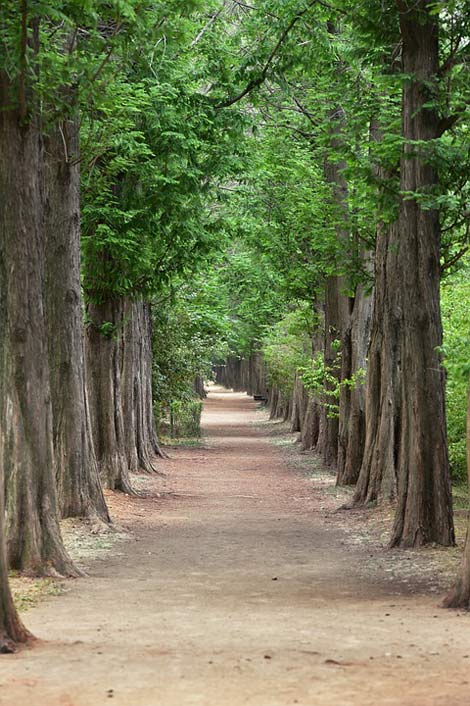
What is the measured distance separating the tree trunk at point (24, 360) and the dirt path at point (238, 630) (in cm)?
78

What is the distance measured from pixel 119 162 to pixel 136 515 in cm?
615

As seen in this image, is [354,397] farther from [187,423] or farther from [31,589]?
[187,423]

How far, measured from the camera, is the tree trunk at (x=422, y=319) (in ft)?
49.4

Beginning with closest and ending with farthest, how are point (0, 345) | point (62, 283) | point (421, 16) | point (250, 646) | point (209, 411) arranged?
1. point (250, 646)
2. point (0, 345)
3. point (421, 16)
4. point (62, 283)
5. point (209, 411)

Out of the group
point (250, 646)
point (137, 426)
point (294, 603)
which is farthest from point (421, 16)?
point (137, 426)

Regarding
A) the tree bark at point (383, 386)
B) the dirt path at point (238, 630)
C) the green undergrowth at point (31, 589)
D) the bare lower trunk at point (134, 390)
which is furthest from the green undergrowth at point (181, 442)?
the green undergrowth at point (31, 589)

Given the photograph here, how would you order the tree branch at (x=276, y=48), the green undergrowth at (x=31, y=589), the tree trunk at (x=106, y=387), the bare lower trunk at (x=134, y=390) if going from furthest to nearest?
the bare lower trunk at (x=134, y=390) → the tree trunk at (x=106, y=387) → the tree branch at (x=276, y=48) → the green undergrowth at (x=31, y=589)

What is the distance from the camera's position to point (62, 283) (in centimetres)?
1622

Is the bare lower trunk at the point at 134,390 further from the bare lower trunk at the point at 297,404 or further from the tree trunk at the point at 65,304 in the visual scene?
the bare lower trunk at the point at 297,404

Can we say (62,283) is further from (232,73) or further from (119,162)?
(232,73)

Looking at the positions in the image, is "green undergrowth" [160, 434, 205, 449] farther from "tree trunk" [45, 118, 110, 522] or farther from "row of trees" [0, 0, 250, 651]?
"tree trunk" [45, 118, 110, 522]

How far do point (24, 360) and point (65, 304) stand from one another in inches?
141

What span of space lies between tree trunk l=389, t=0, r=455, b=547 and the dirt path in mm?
1172

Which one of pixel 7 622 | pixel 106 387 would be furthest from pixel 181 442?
pixel 7 622
